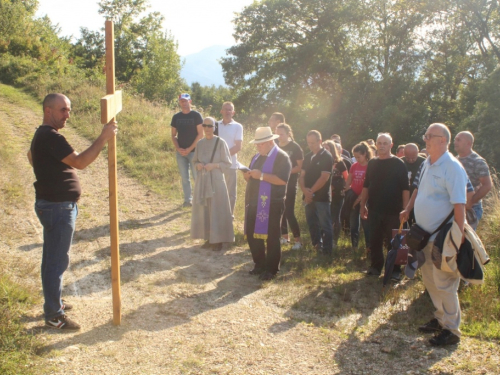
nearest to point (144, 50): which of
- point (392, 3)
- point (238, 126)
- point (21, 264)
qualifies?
point (392, 3)

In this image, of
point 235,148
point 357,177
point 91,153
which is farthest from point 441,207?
point 235,148

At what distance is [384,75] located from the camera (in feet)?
92.9

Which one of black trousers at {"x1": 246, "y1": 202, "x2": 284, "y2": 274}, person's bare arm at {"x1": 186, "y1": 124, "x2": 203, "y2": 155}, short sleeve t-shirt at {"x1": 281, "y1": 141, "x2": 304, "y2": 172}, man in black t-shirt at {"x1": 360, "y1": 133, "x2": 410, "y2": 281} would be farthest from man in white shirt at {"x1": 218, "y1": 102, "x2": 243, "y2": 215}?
man in black t-shirt at {"x1": 360, "y1": 133, "x2": 410, "y2": 281}

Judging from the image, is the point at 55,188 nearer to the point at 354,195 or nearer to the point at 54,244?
the point at 54,244

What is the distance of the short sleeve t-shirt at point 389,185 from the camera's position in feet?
20.0

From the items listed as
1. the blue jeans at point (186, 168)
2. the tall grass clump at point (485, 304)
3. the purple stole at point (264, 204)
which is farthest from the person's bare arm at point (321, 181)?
the blue jeans at point (186, 168)

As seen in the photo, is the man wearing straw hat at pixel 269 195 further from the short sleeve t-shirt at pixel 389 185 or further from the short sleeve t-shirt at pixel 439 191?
the short sleeve t-shirt at pixel 439 191

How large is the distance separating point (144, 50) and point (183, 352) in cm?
4092

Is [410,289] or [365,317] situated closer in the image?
[365,317]

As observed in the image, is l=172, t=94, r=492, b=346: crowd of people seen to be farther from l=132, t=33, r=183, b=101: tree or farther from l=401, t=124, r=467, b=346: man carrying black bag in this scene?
l=132, t=33, r=183, b=101: tree

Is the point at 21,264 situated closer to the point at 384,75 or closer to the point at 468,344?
the point at 468,344

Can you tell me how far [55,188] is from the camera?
162 inches

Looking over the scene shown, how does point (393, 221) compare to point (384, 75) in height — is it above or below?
below

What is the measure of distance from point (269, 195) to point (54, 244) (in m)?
2.71
